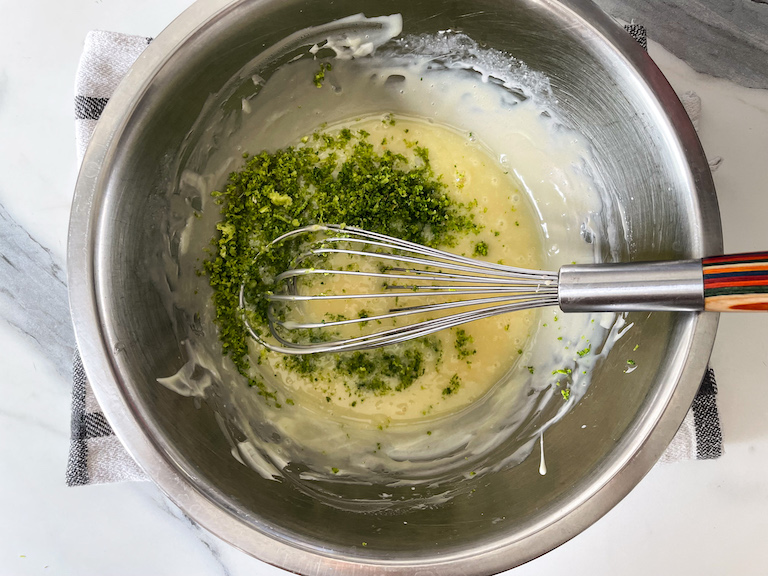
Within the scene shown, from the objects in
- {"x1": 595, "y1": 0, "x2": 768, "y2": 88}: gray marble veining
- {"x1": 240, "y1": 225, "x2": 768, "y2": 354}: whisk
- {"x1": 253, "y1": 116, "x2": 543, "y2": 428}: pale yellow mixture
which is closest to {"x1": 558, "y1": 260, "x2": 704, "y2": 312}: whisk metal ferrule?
{"x1": 240, "y1": 225, "x2": 768, "y2": 354}: whisk

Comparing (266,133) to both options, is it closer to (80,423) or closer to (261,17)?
(261,17)

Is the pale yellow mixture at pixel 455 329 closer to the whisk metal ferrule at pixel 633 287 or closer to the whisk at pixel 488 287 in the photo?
the whisk at pixel 488 287

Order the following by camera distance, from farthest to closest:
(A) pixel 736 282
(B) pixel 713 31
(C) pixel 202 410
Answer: (B) pixel 713 31
(C) pixel 202 410
(A) pixel 736 282

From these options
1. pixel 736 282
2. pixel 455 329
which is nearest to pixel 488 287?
pixel 455 329

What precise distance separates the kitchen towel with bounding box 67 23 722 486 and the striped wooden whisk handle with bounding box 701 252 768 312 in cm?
46

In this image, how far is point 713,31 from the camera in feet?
3.98

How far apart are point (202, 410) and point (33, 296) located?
1.56 feet

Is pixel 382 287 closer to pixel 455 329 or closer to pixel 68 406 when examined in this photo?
pixel 455 329

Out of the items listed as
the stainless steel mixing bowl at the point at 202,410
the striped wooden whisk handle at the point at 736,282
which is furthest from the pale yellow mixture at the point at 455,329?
the striped wooden whisk handle at the point at 736,282

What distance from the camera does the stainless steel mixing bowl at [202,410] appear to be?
0.90 m

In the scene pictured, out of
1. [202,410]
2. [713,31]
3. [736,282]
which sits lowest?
[202,410]

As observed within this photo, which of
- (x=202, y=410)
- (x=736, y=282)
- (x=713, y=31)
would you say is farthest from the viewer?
(x=713, y=31)

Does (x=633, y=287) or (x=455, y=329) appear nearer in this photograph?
(x=633, y=287)

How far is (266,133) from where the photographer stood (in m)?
1.20
